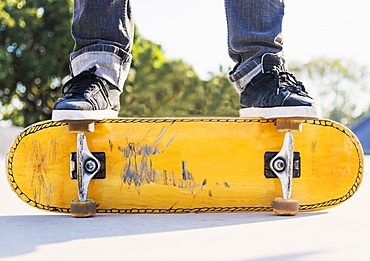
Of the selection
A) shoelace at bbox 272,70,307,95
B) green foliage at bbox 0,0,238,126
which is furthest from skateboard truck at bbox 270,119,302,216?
green foliage at bbox 0,0,238,126

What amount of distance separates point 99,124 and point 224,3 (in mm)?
619

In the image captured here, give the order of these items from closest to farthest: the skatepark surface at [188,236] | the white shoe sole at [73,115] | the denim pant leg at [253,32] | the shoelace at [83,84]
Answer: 1. the skatepark surface at [188,236]
2. the white shoe sole at [73,115]
3. the shoelace at [83,84]
4. the denim pant leg at [253,32]

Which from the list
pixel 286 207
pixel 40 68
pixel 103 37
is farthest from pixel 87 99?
pixel 40 68

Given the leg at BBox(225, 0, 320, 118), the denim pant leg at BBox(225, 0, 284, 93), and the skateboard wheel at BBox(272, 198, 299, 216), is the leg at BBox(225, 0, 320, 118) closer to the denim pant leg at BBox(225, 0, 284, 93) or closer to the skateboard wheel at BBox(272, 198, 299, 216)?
the denim pant leg at BBox(225, 0, 284, 93)

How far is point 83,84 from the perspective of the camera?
166 cm

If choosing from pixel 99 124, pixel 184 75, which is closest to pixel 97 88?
pixel 99 124

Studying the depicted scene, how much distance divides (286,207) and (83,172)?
631mm

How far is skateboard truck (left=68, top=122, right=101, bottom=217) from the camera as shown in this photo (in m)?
1.59

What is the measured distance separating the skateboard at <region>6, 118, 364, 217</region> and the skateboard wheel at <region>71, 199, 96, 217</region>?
0.06 meters

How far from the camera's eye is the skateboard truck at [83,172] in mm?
1587

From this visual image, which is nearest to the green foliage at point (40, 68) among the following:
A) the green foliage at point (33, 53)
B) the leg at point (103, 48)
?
the green foliage at point (33, 53)

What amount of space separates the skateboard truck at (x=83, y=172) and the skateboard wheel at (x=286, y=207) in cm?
56

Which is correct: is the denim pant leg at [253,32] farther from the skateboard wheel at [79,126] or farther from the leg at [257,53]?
the skateboard wheel at [79,126]

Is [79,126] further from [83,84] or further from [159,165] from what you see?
[159,165]
